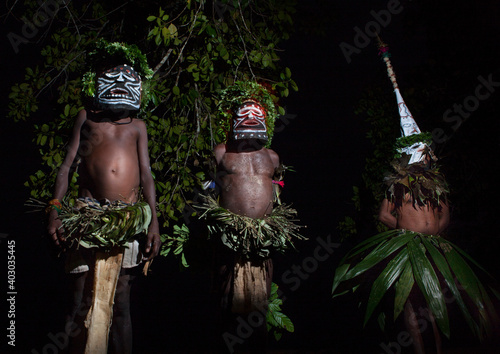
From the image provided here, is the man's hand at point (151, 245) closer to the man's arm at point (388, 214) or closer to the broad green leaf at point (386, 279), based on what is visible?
the broad green leaf at point (386, 279)

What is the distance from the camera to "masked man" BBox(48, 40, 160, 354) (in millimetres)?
2371

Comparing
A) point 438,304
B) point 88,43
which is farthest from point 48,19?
point 438,304

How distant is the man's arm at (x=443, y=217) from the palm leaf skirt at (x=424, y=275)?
0.60ft

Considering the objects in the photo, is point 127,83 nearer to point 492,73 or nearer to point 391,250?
point 391,250

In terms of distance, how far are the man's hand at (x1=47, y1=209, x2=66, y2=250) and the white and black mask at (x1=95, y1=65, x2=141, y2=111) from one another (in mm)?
603

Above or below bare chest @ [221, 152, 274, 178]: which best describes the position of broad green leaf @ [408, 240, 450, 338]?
below

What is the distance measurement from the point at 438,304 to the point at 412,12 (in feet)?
7.45

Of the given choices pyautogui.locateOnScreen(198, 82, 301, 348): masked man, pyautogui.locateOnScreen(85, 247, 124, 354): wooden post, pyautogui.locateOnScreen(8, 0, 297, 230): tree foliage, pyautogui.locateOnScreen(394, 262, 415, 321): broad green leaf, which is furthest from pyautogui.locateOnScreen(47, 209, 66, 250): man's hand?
pyautogui.locateOnScreen(394, 262, 415, 321): broad green leaf

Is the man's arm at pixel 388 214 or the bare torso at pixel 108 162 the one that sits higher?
Result: the bare torso at pixel 108 162

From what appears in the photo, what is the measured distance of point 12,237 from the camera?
351cm

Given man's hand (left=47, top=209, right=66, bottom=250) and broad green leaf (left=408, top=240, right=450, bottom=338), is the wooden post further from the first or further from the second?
broad green leaf (left=408, top=240, right=450, bottom=338)

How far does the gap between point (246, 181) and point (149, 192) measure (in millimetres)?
583

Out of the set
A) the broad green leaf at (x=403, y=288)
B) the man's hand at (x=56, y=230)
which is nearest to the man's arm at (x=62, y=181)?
the man's hand at (x=56, y=230)

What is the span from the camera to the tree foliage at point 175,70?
119 inches
